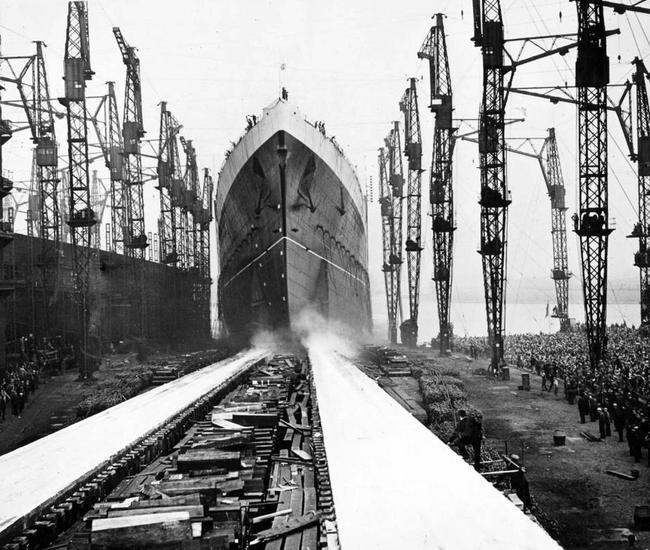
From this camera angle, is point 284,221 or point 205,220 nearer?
point 284,221

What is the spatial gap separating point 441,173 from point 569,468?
2696 cm

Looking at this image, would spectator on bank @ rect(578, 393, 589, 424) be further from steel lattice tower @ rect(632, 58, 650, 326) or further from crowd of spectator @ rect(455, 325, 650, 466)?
steel lattice tower @ rect(632, 58, 650, 326)

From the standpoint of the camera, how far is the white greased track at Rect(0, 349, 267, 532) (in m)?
6.80

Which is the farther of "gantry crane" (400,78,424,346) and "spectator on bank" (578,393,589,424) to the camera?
"gantry crane" (400,78,424,346)

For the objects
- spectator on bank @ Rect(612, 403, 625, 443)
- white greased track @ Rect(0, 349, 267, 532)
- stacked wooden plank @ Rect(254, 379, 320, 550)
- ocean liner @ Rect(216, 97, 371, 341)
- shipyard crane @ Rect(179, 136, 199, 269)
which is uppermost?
shipyard crane @ Rect(179, 136, 199, 269)

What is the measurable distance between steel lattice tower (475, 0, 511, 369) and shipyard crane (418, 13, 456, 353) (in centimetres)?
785

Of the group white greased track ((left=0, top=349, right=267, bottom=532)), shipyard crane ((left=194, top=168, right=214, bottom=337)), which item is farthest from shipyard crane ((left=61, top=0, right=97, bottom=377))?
shipyard crane ((left=194, top=168, right=214, bottom=337))

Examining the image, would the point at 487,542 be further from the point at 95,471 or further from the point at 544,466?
the point at 544,466

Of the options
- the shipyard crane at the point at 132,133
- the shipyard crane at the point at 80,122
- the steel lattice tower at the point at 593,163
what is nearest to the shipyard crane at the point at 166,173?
the shipyard crane at the point at 132,133

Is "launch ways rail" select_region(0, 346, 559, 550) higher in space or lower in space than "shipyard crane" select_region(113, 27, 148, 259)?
lower

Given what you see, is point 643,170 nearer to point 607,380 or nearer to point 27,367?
point 607,380

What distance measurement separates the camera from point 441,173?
36688mm

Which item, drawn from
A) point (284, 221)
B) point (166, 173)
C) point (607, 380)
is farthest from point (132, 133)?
point (607, 380)

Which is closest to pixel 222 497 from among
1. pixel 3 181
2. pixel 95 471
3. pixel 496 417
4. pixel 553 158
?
pixel 95 471
